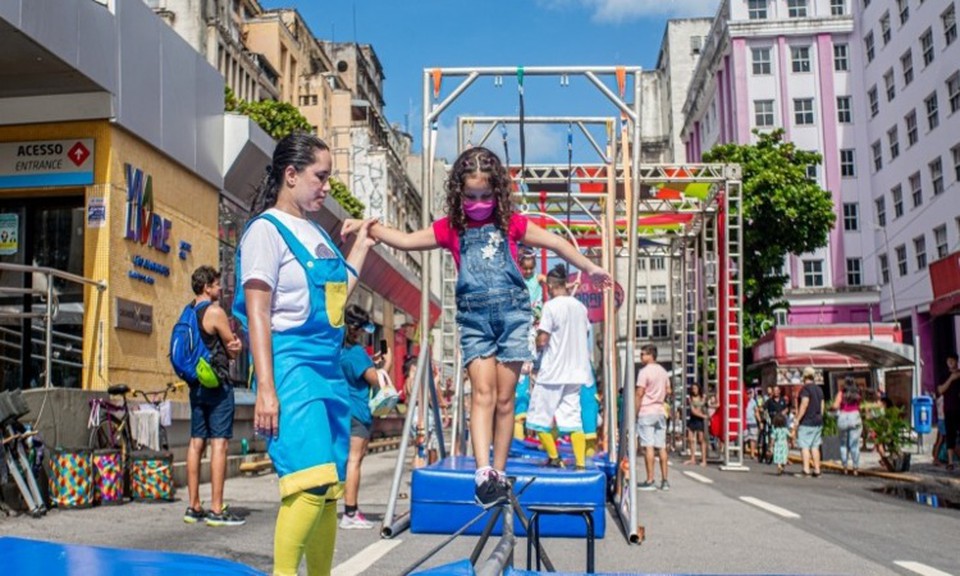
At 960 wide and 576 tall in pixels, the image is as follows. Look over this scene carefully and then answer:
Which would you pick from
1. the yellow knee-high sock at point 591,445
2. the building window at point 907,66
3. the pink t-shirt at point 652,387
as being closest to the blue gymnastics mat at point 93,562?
the yellow knee-high sock at point 591,445

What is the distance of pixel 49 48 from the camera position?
12.9 m

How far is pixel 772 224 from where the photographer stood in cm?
3919

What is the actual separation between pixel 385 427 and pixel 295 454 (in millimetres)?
33638

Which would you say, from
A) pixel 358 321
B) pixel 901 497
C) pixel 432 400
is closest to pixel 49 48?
pixel 358 321

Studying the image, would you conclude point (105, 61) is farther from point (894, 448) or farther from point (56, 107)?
point (894, 448)

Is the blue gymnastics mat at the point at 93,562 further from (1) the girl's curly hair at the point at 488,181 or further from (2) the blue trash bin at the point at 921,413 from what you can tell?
(2) the blue trash bin at the point at 921,413

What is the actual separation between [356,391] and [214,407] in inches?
44.7

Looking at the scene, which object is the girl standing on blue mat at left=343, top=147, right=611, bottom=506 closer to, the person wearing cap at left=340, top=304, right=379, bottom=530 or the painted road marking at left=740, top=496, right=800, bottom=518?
the person wearing cap at left=340, top=304, right=379, bottom=530

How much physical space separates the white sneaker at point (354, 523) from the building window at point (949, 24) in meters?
38.6

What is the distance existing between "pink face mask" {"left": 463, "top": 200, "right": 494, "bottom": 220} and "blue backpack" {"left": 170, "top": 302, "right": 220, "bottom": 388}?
353 cm

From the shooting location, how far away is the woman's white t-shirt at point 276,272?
3514 mm

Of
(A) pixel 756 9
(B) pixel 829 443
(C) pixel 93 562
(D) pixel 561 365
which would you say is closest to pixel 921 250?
(A) pixel 756 9

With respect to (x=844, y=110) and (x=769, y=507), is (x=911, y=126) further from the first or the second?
(x=769, y=507)

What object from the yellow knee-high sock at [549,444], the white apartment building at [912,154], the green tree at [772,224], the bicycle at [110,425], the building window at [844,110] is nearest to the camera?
the yellow knee-high sock at [549,444]
